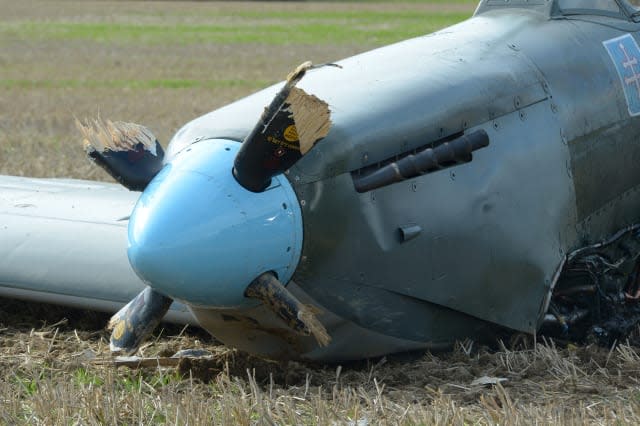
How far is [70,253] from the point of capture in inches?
242

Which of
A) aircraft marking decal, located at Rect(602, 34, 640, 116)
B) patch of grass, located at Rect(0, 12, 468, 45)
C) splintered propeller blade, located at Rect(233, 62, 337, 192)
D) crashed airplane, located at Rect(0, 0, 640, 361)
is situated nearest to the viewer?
splintered propeller blade, located at Rect(233, 62, 337, 192)

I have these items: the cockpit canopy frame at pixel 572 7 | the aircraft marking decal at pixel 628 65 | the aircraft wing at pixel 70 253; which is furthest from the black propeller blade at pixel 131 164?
the aircraft marking decal at pixel 628 65

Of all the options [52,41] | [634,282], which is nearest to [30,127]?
→ [634,282]

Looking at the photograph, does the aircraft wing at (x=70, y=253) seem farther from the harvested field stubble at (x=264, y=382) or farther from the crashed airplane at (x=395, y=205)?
the harvested field stubble at (x=264, y=382)

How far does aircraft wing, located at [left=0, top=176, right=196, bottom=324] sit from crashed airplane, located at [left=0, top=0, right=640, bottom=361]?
0.01 m

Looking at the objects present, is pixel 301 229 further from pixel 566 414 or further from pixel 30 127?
pixel 30 127

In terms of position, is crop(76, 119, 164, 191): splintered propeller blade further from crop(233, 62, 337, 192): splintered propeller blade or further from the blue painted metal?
crop(233, 62, 337, 192): splintered propeller blade

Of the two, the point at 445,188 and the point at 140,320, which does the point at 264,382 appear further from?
the point at 445,188

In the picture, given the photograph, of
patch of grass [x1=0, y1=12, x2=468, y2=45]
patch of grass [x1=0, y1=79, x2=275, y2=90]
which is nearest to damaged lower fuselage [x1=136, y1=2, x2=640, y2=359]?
patch of grass [x1=0, y1=79, x2=275, y2=90]

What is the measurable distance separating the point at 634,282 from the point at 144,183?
8.48 ft

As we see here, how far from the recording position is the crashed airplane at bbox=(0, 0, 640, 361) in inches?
171

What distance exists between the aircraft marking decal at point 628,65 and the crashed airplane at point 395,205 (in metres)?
0.01

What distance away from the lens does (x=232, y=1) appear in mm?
51188

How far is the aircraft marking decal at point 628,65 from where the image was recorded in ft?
19.3
